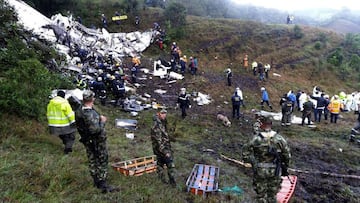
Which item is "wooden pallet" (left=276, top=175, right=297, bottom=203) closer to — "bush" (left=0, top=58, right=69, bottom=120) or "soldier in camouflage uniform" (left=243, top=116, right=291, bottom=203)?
"soldier in camouflage uniform" (left=243, top=116, right=291, bottom=203)

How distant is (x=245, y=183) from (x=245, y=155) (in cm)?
304

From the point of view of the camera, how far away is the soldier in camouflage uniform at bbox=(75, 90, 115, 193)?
4887mm

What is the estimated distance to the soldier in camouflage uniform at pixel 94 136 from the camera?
4887 millimetres

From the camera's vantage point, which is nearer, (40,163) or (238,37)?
(40,163)

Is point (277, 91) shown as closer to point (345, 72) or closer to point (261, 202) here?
point (345, 72)

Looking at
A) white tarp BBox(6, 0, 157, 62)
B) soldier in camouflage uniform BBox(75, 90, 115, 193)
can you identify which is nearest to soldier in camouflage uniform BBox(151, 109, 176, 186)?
soldier in camouflage uniform BBox(75, 90, 115, 193)

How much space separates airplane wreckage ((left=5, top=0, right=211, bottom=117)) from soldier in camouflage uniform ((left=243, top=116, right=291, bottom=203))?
7.79 m

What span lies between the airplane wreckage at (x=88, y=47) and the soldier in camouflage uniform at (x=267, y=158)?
779cm

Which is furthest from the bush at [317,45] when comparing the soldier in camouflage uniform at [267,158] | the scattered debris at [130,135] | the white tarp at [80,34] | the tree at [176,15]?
the soldier in camouflage uniform at [267,158]

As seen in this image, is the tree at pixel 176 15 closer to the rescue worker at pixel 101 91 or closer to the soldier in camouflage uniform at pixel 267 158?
the rescue worker at pixel 101 91

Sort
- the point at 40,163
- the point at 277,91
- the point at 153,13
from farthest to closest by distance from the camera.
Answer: the point at 153,13
the point at 277,91
the point at 40,163

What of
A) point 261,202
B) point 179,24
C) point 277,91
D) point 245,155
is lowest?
point 277,91

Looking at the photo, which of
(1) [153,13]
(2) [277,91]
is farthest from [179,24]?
(2) [277,91]

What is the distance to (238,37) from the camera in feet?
104
